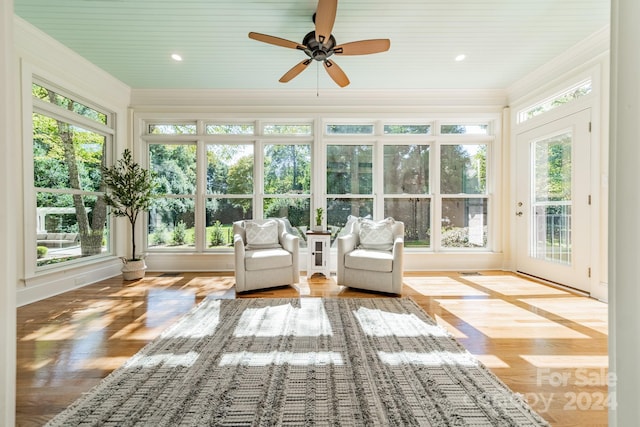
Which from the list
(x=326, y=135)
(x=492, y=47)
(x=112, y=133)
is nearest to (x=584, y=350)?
(x=492, y=47)

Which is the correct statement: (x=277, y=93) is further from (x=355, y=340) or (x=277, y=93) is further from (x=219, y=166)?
(x=355, y=340)

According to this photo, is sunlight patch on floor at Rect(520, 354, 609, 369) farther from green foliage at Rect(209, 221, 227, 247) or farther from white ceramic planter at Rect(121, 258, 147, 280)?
white ceramic planter at Rect(121, 258, 147, 280)

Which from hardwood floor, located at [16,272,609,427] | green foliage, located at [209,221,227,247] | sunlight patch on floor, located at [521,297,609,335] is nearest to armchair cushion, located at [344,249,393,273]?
hardwood floor, located at [16,272,609,427]

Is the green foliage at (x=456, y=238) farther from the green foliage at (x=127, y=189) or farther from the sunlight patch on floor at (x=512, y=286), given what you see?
the green foliage at (x=127, y=189)

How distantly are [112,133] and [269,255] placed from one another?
3250mm

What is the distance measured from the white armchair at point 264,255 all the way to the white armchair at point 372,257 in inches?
24.4

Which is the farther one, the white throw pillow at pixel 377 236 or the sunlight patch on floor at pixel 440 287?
the white throw pillow at pixel 377 236

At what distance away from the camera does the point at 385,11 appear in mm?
2820

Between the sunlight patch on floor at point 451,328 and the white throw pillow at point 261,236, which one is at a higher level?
the white throw pillow at point 261,236

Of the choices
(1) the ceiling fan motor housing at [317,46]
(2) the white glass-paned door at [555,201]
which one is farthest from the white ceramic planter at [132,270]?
(2) the white glass-paned door at [555,201]

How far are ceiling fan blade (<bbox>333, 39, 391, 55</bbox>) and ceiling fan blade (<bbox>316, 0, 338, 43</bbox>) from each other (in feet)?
0.65

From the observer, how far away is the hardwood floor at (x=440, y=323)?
63.5 inches

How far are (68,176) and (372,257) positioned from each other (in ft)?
13.3

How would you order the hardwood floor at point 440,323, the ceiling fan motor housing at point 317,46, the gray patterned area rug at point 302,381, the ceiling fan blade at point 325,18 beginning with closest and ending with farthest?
the gray patterned area rug at point 302,381 < the hardwood floor at point 440,323 < the ceiling fan blade at point 325,18 < the ceiling fan motor housing at point 317,46
